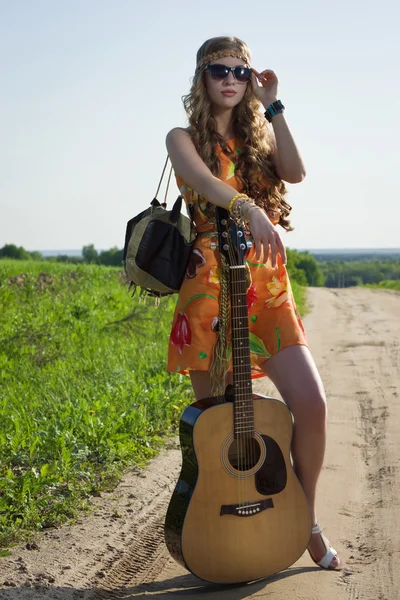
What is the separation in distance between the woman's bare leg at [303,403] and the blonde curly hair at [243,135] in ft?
1.97

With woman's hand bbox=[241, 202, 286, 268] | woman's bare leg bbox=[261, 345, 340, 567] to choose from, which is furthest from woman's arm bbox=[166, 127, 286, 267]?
woman's bare leg bbox=[261, 345, 340, 567]

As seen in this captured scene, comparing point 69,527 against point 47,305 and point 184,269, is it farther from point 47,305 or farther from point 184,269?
point 47,305

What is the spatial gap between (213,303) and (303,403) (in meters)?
0.52

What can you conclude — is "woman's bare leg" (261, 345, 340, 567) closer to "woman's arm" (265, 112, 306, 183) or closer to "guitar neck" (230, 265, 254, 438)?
"guitar neck" (230, 265, 254, 438)

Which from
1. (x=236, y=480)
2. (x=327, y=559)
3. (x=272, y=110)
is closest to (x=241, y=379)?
(x=236, y=480)

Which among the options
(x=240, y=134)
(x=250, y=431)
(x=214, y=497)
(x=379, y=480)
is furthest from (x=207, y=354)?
(x=379, y=480)

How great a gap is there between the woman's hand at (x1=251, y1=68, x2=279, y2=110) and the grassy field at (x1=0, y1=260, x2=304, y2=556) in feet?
7.19

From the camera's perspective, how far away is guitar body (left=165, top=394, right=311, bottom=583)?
3.06 m

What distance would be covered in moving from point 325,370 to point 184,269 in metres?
5.32

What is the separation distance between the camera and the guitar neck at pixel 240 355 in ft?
10.2

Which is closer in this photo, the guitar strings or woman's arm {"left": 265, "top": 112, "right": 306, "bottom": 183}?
the guitar strings

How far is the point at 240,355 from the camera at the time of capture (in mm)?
3117

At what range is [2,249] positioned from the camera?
4216cm

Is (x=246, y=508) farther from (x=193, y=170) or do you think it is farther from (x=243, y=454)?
(x=193, y=170)
